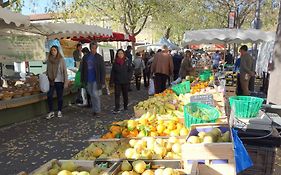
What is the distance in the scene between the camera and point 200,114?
3.97 metres

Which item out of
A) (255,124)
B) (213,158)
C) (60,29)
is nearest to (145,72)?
(60,29)

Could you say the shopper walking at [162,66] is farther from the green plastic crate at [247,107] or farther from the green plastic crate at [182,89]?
the green plastic crate at [247,107]

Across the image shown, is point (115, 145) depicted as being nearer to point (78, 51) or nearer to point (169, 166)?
point (169, 166)

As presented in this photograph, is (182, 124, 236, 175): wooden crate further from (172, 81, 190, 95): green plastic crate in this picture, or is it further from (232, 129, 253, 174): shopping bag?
(172, 81, 190, 95): green plastic crate

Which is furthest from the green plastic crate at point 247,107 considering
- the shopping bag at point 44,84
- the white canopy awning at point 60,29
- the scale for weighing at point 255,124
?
the white canopy awning at point 60,29

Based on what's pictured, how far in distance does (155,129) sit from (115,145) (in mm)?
664

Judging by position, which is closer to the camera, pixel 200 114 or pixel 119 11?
pixel 200 114

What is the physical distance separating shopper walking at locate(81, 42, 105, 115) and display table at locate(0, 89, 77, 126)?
4.30 feet

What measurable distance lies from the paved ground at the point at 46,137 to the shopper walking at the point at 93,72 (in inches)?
30.6

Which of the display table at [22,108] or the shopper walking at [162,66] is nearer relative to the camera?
the display table at [22,108]

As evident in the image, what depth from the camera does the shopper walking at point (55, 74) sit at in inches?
323

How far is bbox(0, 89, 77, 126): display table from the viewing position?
Answer: 7.29 m

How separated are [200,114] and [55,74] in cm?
527

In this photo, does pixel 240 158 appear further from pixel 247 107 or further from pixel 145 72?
pixel 145 72
